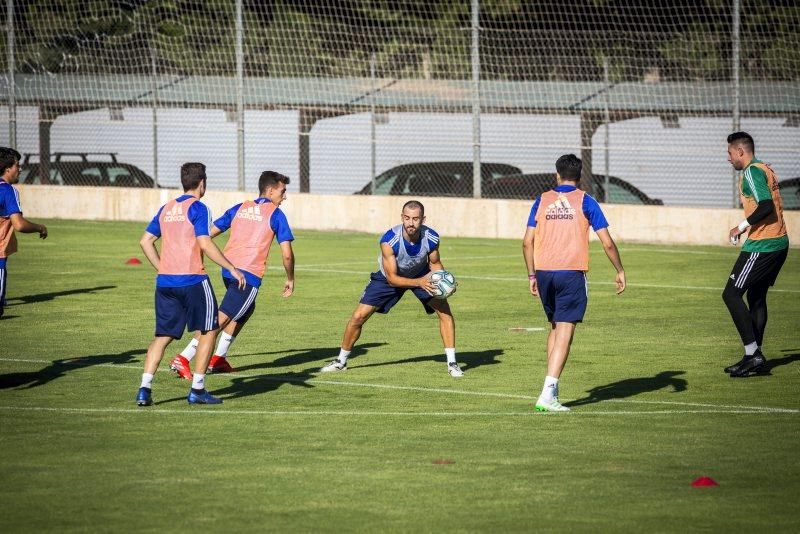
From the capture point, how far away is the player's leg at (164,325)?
1006cm

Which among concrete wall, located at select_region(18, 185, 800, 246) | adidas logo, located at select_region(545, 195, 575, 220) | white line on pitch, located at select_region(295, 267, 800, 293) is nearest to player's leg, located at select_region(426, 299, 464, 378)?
adidas logo, located at select_region(545, 195, 575, 220)

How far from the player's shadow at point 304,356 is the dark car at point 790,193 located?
47.9 feet

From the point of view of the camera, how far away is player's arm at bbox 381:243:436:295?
38.3 feet

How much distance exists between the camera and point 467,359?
1270 cm

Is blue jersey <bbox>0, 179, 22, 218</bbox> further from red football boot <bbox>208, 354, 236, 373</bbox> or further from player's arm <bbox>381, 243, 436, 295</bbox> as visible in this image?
player's arm <bbox>381, 243, 436, 295</bbox>

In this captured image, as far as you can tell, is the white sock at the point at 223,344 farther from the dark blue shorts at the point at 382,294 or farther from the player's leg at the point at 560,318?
the player's leg at the point at 560,318

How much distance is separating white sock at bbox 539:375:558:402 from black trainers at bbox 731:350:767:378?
7.59 ft

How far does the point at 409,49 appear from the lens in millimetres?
31344

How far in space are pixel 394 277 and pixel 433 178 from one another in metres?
17.3

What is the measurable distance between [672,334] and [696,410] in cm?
409

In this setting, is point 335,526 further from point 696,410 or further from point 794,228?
point 794,228

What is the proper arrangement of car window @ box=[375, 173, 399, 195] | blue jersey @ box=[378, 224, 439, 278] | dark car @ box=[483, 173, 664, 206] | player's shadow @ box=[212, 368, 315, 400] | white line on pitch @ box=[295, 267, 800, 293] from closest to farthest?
player's shadow @ box=[212, 368, 315, 400], blue jersey @ box=[378, 224, 439, 278], white line on pitch @ box=[295, 267, 800, 293], dark car @ box=[483, 173, 664, 206], car window @ box=[375, 173, 399, 195]

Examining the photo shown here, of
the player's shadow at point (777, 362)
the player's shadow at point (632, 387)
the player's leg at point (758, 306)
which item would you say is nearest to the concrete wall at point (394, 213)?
the player's shadow at point (777, 362)

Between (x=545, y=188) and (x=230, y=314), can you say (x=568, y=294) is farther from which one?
(x=545, y=188)
